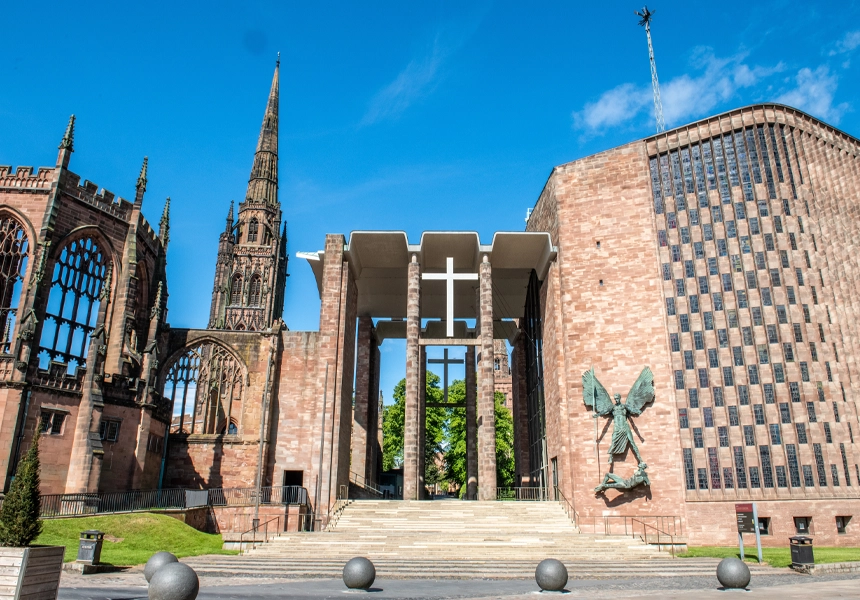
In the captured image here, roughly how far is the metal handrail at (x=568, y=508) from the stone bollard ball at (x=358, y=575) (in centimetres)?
1614

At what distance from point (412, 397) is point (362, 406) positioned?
1009 cm

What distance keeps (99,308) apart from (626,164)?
28512mm

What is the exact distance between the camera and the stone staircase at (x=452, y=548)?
18609 millimetres

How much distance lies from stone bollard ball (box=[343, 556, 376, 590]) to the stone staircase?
430 cm

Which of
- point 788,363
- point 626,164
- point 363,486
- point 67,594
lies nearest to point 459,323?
point 363,486

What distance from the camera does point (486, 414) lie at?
33219 millimetres

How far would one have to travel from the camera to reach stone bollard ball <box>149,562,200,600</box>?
9953 millimetres

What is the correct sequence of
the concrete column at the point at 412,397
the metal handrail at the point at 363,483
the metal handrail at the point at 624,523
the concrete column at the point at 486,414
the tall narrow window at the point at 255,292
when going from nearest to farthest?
the metal handrail at the point at 624,523 → the concrete column at the point at 412,397 → the concrete column at the point at 486,414 → the metal handrail at the point at 363,483 → the tall narrow window at the point at 255,292

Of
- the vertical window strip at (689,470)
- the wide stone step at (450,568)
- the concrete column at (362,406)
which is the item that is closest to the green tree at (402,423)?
the concrete column at (362,406)

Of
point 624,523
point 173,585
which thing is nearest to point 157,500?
point 624,523

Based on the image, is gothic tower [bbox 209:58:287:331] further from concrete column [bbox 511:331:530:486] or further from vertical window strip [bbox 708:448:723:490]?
vertical window strip [bbox 708:448:723:490]

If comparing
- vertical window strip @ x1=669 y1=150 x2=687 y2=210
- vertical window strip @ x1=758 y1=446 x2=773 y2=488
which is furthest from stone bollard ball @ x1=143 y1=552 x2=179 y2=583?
vertical window strip @ x1=669 y1=150 x2=687 y2=210

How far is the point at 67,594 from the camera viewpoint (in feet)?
40.5

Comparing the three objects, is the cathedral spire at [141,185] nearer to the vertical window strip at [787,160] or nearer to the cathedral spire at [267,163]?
the vertical window strip at [787,160]
